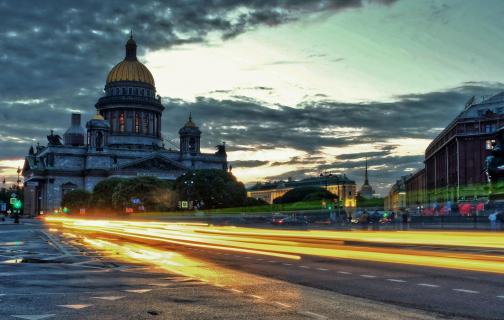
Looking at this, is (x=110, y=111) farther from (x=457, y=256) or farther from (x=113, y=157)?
(x=457, y=256)

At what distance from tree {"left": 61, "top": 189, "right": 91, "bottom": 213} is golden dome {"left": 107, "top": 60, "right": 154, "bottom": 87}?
39.5m

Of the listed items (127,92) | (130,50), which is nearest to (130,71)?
(127,92)

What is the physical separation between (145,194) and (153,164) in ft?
151

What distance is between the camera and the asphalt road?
11805mm

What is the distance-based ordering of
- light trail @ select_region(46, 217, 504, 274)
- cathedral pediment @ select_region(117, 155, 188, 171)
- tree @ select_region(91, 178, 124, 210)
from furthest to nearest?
1. cathedral pediment @ select_region(117, 155, 188, 171)
2. tree @ select_region(91, 178, 124, 210)
3. light trail @ select_region(46, 217, 504, 274)

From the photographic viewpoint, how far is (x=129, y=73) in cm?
17638

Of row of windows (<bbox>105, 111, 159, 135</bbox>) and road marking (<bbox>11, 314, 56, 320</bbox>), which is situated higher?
row of windows (<bbox>105, 111, 159, 135</bbox>)

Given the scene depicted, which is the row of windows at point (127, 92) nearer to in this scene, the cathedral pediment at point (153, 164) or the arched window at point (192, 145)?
the arched window at point (192, 145)

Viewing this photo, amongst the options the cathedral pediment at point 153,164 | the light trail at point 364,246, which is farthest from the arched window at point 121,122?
the light trail at point 364,246

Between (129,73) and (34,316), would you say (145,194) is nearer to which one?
(129,73)

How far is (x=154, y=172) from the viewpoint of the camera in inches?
6299

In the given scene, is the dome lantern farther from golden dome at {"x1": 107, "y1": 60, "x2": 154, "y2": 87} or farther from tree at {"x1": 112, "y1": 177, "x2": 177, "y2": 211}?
tree at {"x1": 112, "y1": 177, "x2": 177, "y2": 211}

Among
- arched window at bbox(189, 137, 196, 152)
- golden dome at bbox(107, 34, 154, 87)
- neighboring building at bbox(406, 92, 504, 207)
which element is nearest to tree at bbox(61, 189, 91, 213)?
arched window at bbox(189, 137, 196, 152)

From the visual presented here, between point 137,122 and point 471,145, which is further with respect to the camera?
point 137,122
